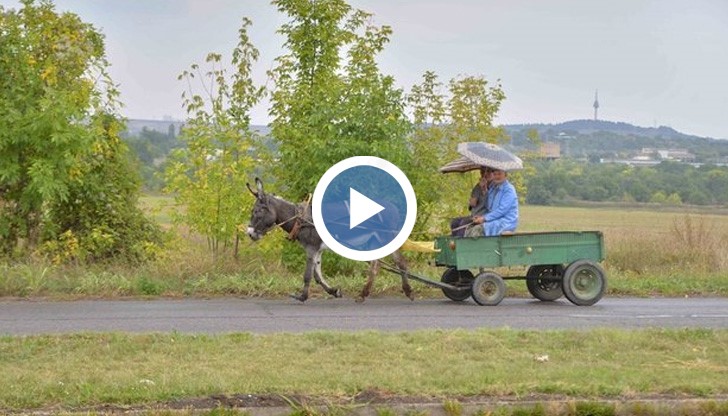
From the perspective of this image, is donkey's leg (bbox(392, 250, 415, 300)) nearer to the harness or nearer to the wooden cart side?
the wooden cart side

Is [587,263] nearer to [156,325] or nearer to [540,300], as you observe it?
[540,300]

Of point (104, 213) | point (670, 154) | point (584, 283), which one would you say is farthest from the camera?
point (670, 154)

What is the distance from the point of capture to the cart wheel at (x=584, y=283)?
55.5 feet

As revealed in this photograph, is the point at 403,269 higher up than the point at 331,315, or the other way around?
the point at 403,269

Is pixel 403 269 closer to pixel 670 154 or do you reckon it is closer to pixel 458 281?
pixel 458 281

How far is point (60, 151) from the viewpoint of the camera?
20172mm

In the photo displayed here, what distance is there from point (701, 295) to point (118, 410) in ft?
41.9

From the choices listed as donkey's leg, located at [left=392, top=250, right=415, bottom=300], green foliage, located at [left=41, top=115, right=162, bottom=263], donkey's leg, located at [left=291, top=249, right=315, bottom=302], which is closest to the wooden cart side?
donkey's leg, located at [left=392, top=250, right=415, bottom=300]

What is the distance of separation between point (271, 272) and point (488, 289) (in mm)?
4192

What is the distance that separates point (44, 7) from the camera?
22.2 m

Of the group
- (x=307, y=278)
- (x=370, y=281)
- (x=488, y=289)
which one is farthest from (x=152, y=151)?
(x=488, y=289)

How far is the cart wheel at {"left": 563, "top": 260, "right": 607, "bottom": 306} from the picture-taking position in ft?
55.5

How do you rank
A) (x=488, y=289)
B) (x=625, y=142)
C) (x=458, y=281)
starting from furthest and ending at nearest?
1. (x=625, y=142)
2. (x=458, y=281)
3. (x=488, y=289)

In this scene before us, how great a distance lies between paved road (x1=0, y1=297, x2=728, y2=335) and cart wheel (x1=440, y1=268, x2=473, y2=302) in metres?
0.14
